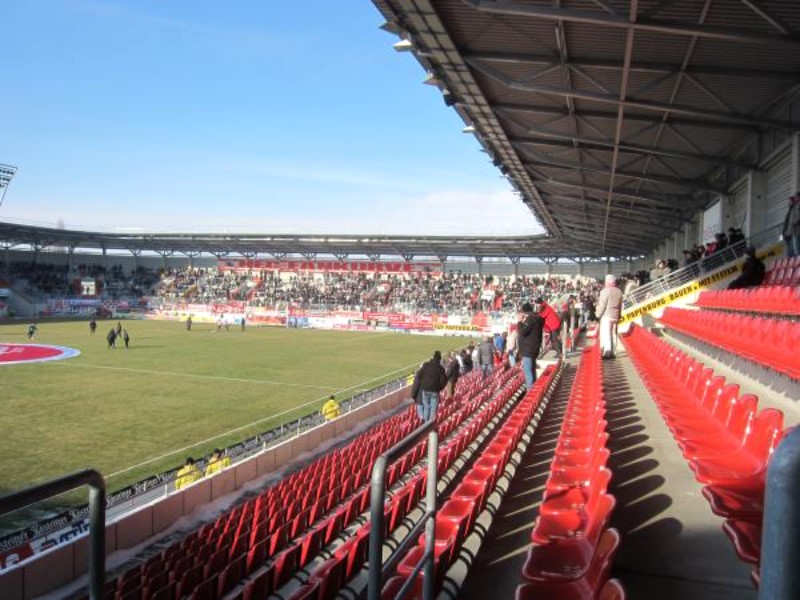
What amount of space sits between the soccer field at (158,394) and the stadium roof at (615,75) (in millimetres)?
9506

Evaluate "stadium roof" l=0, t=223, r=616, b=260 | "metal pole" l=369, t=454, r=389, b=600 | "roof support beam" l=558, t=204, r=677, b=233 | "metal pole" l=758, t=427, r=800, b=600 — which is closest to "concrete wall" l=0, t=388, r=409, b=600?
"metal pole" l=369, t=454, r=389, b=600

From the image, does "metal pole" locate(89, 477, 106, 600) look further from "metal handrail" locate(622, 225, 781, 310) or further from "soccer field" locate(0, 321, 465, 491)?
"metal handrail" locate(622, 225, 781, 310)

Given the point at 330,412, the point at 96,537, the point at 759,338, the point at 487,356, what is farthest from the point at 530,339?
the point at 96,537

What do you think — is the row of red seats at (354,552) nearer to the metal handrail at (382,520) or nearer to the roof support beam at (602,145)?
the metal handrail at (382,520)

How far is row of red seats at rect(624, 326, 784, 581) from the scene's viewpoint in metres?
2.90

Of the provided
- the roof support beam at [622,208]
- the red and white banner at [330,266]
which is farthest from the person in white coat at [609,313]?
the red and white banner at [330,266]

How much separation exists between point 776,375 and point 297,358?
2589 cm

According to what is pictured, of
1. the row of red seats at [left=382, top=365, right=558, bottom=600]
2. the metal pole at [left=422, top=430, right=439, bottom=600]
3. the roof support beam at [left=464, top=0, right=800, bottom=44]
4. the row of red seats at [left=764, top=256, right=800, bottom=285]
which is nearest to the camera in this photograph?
the metal pole at [left=422, top=430, right=439, bottom=600]

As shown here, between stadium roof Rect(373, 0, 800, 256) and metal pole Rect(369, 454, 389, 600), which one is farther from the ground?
stadium roof Rect(373, 0, 800, 256)

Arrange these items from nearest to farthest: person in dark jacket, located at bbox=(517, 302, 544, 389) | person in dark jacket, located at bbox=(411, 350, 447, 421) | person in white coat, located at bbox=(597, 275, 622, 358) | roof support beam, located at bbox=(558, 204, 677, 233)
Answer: person in dark jacket, located at bbox=(517, 302, 544, 389)
person in white coat, located at bbox=(597, 275, 622, 358)
person in dark jacket, located at bbox=(411, 350, 447, 421)
roof support beam, located at bbox=(558, 204, 677, 233)

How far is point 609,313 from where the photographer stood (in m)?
11.4

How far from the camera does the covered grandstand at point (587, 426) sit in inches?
131

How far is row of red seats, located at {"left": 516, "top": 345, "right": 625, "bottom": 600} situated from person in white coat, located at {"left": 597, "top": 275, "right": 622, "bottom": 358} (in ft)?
19.2

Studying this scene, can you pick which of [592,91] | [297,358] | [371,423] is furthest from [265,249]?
[592,91]
